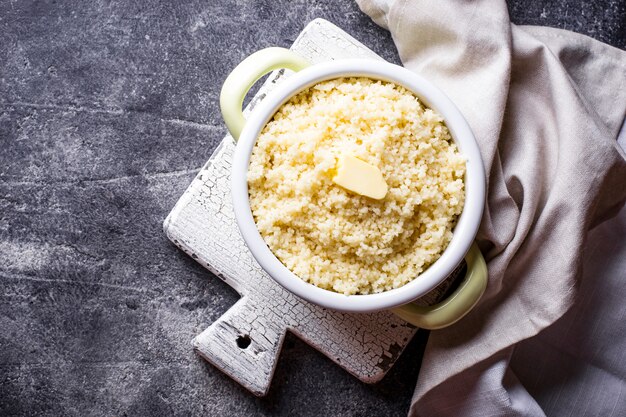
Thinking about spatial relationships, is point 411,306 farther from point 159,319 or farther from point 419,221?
point 159,319

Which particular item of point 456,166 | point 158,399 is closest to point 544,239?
point 456,166

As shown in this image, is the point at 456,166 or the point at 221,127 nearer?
the point at 456,166

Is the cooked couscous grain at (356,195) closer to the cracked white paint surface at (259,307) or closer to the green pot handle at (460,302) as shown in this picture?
the green pot handle at (460,302)

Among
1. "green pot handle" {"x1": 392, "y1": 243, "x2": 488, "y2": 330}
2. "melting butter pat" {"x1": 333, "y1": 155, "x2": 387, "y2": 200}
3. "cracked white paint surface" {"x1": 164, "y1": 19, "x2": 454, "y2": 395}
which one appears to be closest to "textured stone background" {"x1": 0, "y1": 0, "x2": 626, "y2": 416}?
"cracked white paint surface" {"x1": 164, "y1": 19, "x2": 454, "y2": 395}

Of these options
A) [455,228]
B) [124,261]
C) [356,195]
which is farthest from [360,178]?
[124,261]

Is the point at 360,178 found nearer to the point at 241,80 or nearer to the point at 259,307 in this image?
the point at 241,80

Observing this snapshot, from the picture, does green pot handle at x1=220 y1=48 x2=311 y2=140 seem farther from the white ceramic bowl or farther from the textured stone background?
the textured stone background

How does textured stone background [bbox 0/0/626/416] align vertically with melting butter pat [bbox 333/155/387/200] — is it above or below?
below
